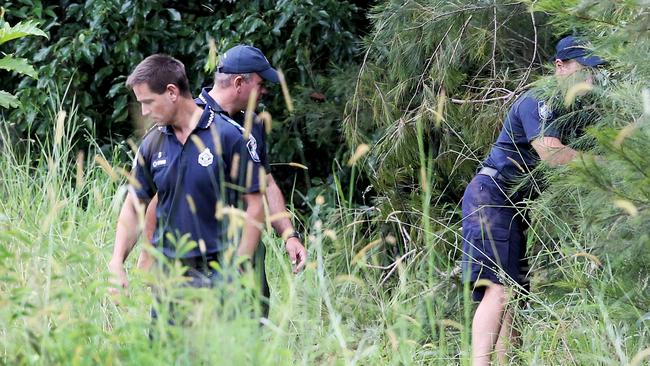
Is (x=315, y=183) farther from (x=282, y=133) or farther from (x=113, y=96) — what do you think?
(x=113, y=96)

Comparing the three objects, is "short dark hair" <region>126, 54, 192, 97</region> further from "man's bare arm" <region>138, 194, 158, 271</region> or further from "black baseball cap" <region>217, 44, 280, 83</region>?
"black baseball cap" <region>217, 44, 280, 83</region>

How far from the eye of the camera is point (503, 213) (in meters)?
5.58

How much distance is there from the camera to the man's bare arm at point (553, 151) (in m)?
4.98

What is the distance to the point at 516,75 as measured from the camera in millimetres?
6992

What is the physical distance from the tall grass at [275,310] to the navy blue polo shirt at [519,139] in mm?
257

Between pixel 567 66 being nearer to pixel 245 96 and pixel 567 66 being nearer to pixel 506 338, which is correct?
pixel 506 338

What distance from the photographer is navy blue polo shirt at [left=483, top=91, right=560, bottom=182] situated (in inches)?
209

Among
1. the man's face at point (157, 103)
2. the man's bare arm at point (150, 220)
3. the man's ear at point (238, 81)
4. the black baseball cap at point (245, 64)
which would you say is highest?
the man's face at point (157, 103)

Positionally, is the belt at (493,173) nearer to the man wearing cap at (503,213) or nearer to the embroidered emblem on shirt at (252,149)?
the man wearing cap at (503,213)

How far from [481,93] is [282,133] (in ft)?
7.70

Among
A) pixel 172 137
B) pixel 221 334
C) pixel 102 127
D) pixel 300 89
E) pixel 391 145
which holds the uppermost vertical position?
pixel 221 334

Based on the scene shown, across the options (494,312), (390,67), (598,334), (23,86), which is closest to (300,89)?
(390,67)

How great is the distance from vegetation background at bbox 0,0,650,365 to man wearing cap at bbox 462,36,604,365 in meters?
0.14

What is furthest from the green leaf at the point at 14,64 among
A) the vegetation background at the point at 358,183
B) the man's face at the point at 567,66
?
the man's face at the point at 567,66
